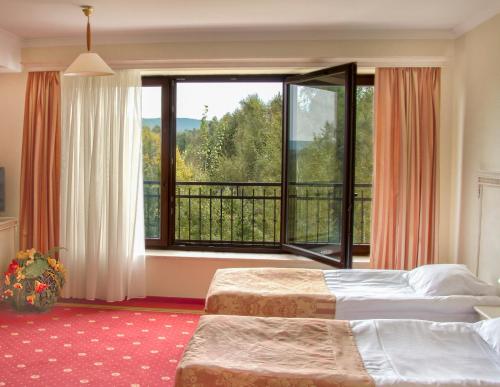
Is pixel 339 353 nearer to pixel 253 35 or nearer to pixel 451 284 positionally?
pixel 451 284

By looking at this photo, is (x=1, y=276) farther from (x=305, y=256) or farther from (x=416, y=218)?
(x=416, y=218)

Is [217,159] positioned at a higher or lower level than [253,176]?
higher

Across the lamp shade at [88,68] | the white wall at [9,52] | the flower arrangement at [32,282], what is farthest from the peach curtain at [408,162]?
the white wall at [9,52]

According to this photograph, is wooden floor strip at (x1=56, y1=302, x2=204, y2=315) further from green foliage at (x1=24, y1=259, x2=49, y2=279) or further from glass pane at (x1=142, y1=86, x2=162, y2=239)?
glass pane at (x1=142, y1=86, x2=162, y2=239)

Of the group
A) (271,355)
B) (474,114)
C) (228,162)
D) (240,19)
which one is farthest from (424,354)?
(228,162)

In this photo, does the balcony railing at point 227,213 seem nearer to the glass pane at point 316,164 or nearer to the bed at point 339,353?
the glass pane at point 316,164

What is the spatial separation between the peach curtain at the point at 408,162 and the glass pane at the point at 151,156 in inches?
83.6

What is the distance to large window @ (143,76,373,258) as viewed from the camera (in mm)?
5359

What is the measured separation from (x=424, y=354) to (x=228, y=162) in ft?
10.8

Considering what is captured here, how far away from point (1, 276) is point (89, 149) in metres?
1.43

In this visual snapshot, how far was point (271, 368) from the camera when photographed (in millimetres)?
2404

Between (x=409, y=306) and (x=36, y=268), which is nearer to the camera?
(x=409, y=306)

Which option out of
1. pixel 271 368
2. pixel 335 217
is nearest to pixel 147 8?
pixel 335 217

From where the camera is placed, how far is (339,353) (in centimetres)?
260
